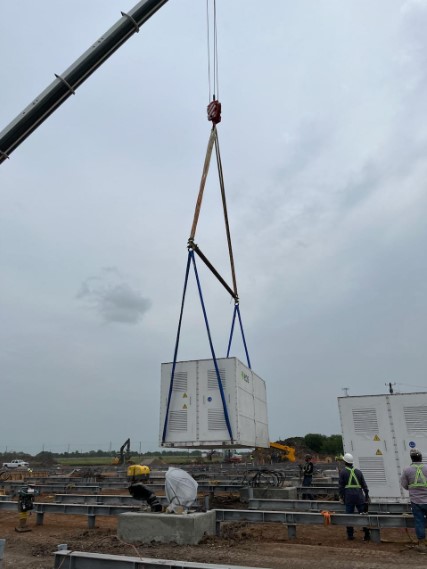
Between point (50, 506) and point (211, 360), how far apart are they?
5.61m

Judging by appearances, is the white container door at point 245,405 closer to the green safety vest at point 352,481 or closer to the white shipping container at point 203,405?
the white shipping container at point 203,405

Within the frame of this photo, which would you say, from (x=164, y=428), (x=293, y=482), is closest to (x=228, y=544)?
(x=164, y=428)

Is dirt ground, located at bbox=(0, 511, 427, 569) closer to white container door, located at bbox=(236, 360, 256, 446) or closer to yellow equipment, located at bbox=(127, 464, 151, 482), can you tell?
yellow equipment, located at bbox=(127, 464, 151, 482)

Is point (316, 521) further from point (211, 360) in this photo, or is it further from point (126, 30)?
point (126, 30)

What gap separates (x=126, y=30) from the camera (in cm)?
1242

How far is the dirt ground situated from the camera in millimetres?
7430

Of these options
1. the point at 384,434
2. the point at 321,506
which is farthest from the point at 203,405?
the point at 384,434

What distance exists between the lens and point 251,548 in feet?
28.0

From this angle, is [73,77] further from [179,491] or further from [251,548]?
[251,548]

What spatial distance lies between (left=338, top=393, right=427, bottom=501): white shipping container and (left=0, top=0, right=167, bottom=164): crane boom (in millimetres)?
11346

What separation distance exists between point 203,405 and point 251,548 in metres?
4.01

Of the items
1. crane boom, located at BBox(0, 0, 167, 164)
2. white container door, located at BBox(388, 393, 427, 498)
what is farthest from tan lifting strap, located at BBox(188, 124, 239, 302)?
white container door, located at BBox(388, 393, 427, 498)

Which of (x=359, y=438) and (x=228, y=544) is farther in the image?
(x=359, y=438)

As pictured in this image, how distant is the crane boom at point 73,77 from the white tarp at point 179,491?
872cm
